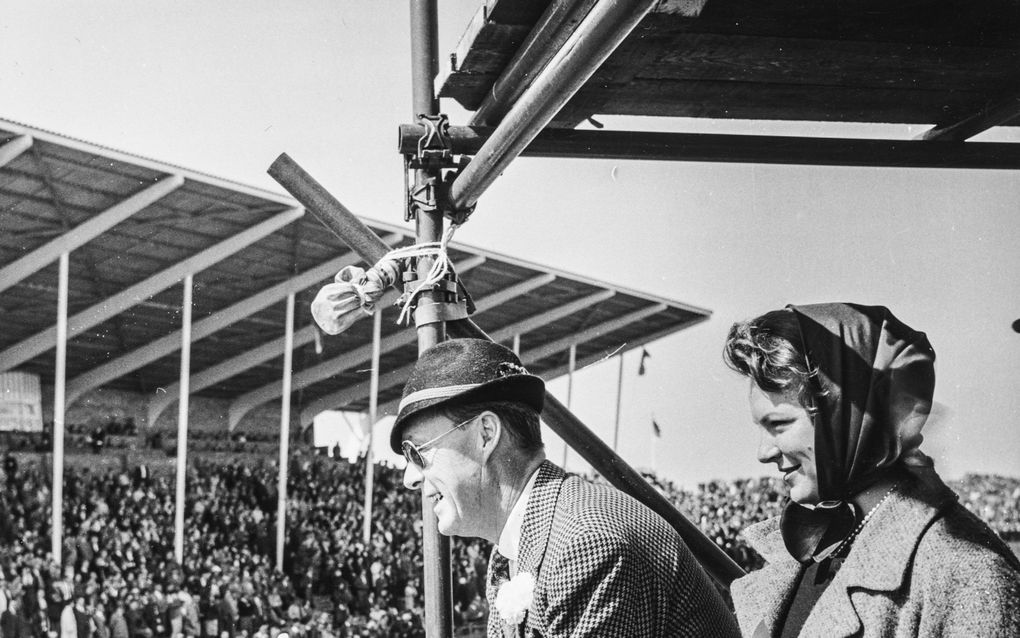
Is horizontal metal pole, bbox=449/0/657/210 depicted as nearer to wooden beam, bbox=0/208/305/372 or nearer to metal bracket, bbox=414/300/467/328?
metal bracket, bbox=414/300/467/328

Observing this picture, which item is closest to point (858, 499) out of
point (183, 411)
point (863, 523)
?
point (863, 523)

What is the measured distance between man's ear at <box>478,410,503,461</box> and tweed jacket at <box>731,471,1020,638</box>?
0.66m

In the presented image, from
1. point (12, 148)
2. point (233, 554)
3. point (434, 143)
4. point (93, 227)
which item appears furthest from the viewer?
point (233, 554)

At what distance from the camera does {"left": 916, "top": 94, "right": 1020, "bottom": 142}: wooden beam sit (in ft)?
8.98

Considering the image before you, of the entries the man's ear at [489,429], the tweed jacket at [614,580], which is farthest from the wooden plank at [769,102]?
the tweed jacket at [614,580]

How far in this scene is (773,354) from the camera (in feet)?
5.31

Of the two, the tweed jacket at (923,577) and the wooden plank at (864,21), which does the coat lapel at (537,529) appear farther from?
the wooden plank at (864,21)

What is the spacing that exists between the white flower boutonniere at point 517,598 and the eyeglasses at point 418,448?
1.03 feet

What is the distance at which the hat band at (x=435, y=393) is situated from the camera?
1.93 metres

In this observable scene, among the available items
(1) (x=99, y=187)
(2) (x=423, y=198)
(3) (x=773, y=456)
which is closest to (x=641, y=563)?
(3) (x=773, y=456)

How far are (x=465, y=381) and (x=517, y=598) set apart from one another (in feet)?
1.39

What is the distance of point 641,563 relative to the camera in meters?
1.64

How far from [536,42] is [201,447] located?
82.8ft

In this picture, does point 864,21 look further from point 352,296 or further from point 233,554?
point 233,554
